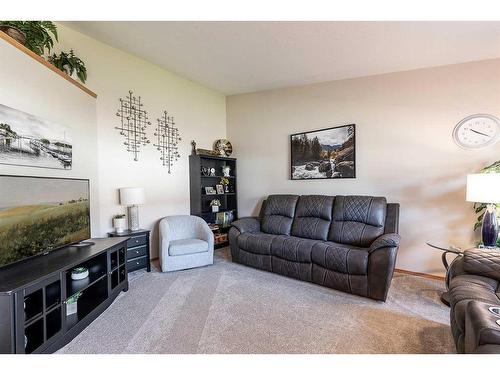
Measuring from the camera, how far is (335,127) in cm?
367

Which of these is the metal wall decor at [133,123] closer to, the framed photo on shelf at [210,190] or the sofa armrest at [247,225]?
the framed photo on shelf at [210,190]

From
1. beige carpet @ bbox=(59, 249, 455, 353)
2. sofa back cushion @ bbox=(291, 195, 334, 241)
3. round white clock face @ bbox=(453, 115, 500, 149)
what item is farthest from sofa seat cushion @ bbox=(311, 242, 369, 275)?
round white clock face @ bbox=(453, 115, 500, 149)

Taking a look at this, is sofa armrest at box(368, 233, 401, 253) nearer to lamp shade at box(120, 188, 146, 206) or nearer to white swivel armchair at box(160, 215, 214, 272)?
white swivel armchair at box(160, 215, 214, 272)

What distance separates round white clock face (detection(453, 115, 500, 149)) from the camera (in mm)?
2761

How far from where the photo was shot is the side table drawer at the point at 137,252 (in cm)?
296

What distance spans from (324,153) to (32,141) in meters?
3.48

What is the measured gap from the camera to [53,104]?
224 centimetres

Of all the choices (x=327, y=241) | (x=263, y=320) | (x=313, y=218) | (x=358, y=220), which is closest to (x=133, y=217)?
(x=263, y=320)

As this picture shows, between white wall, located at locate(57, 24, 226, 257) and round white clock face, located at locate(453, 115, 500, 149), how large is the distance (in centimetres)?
366

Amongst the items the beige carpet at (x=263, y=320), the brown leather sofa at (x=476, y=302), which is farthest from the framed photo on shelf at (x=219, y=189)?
the brown leather sofa at (x=476, y=302)

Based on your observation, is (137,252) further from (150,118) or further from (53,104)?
(150,118)
